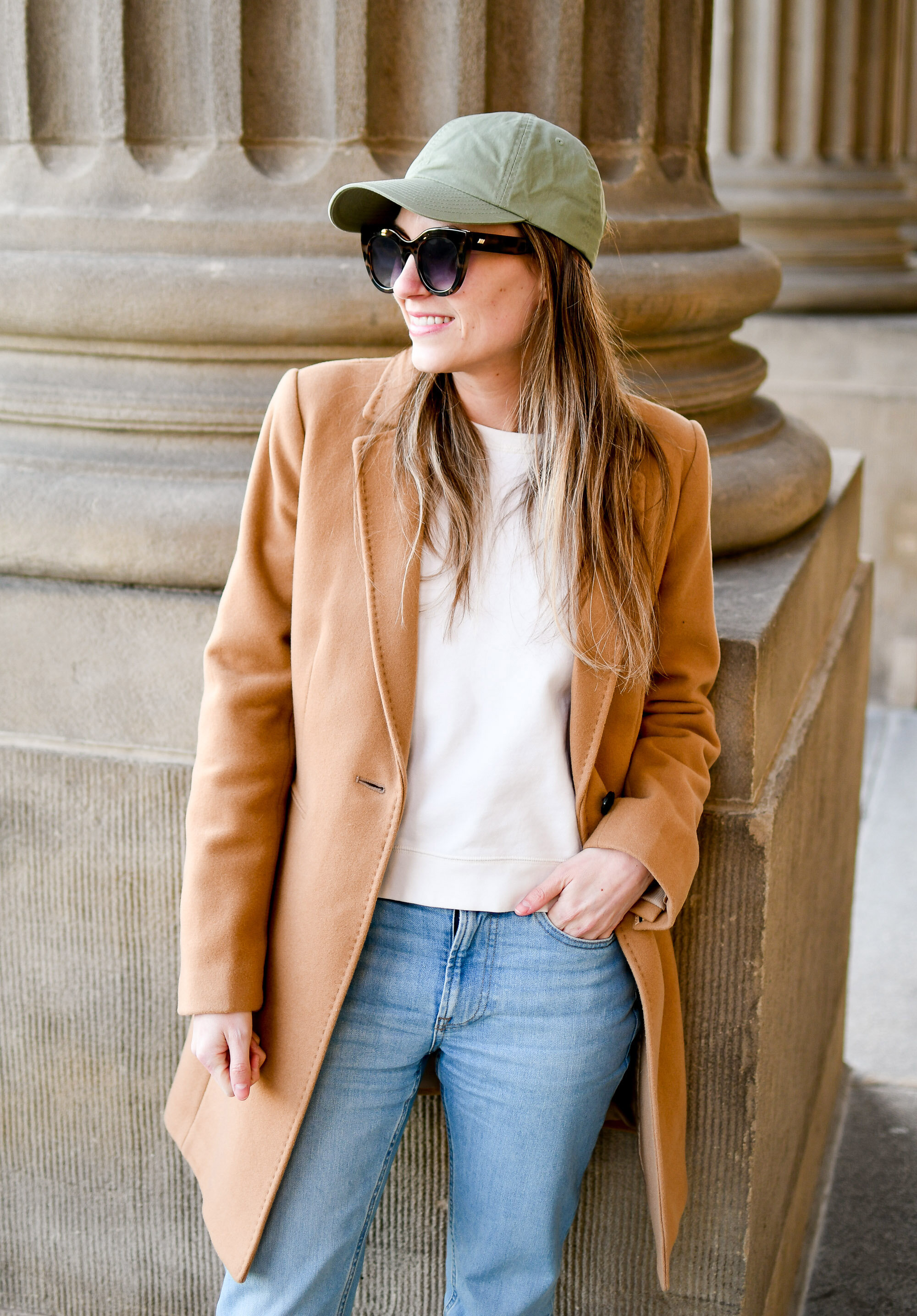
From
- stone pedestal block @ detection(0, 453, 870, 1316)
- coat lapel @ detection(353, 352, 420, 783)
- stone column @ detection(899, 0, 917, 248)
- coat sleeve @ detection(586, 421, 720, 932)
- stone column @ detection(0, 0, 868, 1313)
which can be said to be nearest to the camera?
coat lapel @ detection(353, 352, 420, 783)

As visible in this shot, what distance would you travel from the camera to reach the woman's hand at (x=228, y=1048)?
2.25 meters

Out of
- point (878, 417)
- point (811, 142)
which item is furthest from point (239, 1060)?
point (811, 142)

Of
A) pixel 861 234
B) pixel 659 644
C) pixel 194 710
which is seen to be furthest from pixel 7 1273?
pixel 861 234

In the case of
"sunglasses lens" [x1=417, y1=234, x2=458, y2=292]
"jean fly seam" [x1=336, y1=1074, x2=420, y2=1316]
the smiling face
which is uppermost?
"sunglasses lens" [x1=417, y1=234, x2=458, y2=292]

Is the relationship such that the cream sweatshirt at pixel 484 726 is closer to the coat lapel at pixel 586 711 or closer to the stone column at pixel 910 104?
the coat lapel at pixel 586 711

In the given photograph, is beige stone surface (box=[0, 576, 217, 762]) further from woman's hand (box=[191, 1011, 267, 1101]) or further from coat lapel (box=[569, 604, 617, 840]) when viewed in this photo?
coat lapel (box=[569, 604, 617, 840])

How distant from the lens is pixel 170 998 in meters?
2.88

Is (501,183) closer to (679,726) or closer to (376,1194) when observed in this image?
(679,726)

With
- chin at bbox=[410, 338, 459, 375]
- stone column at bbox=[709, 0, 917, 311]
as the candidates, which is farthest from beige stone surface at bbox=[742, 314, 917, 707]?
chin at bbox=[410, 338, 459, 375]

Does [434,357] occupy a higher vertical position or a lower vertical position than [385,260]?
lower

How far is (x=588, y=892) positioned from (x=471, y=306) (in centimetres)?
89

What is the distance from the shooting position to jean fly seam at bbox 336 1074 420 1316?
2.31 meters

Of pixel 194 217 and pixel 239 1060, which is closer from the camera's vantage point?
pixel 239 1060

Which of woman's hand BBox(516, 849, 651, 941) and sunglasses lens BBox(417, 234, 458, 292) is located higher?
sunglasses lens BBox(417, 234, 458, 292)
